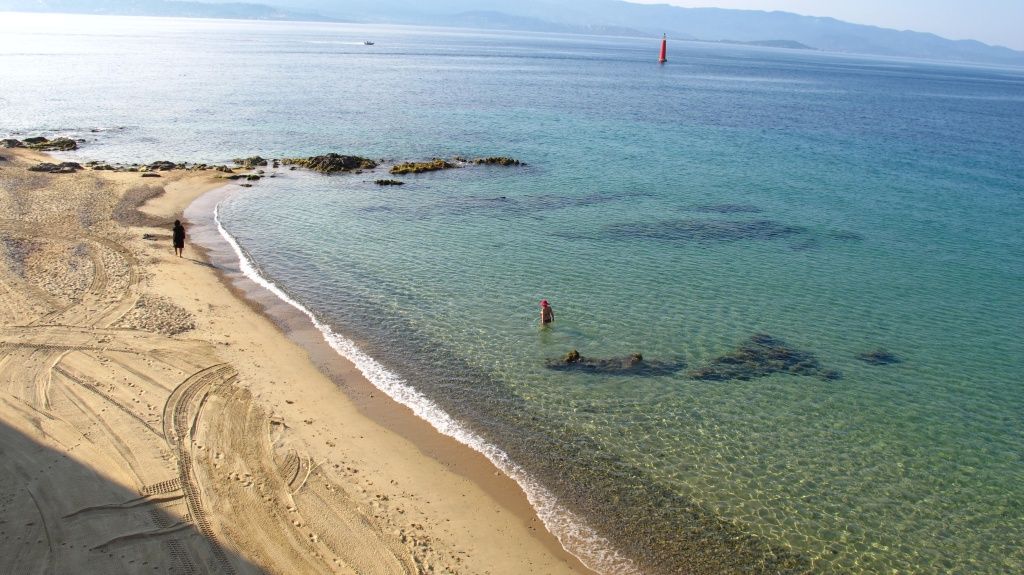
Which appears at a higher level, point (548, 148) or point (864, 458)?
point (548, 148)

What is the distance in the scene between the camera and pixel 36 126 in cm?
6706

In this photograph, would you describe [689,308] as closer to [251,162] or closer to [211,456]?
[211,456]

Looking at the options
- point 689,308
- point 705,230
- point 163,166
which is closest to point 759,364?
point 689,308

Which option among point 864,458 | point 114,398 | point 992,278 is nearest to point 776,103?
point 992,278

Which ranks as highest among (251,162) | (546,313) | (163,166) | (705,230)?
(251,162)

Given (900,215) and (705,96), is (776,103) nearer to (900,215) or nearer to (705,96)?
(705,96)

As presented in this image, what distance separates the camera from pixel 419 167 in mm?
50719

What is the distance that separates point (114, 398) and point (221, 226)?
2041 centimetres

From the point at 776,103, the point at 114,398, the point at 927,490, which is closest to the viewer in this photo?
the point at 927,490

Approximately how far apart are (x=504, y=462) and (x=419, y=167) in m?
36.6

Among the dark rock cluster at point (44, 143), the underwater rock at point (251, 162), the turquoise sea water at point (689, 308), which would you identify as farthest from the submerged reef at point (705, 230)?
the dark rock cluster at point (44, 143)

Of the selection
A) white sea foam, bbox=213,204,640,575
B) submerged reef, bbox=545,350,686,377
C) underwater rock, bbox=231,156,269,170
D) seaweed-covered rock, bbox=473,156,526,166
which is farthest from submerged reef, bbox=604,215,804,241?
underwater rock, bbox=231,156,269,170

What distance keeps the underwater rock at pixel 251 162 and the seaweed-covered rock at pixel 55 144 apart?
1509 centimetres

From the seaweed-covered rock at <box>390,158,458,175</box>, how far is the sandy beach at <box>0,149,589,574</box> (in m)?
25.0
